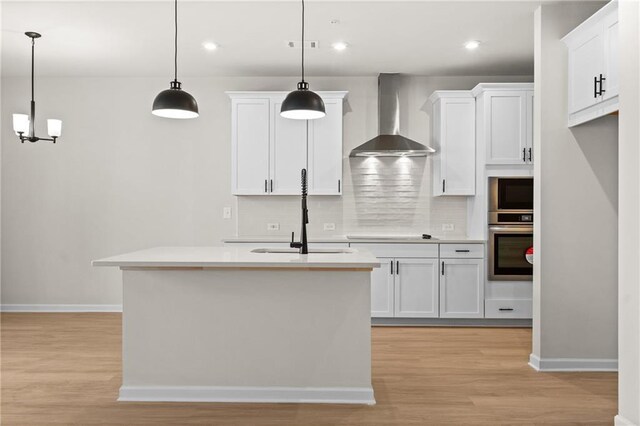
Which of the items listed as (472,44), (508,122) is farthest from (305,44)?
(508,122)

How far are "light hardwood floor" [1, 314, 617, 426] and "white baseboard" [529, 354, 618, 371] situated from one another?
0.08 metres

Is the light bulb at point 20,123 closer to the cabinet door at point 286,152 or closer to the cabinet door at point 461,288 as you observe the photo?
the cabinet door at point 286,152

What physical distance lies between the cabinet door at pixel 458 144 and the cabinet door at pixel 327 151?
3.63 feet

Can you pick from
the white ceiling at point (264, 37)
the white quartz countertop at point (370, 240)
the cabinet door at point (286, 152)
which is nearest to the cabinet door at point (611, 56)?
the white ceiling at point (264, 37)

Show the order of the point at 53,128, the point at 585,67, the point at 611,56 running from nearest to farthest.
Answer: the point at 611,56 → the point at 585,67 → the point at 53,128

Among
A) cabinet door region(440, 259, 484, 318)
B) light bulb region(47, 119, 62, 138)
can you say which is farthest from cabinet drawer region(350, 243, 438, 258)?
light bulb region(47, 119, 62, 138)

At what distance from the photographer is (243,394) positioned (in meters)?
3.03

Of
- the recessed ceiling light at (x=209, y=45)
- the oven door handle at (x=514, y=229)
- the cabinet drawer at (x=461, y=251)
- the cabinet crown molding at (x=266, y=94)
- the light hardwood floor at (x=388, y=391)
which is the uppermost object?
the recessed ceiling light at (x=209, y=45)

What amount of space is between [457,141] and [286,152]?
1.82 metres

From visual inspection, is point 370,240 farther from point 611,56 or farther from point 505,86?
point 611,56

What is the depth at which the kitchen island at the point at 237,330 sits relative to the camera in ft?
9.96

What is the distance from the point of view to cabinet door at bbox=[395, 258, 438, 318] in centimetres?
509

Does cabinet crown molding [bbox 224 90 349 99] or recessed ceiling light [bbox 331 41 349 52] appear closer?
recessed ceiling light [bbox 331 41 349 52]

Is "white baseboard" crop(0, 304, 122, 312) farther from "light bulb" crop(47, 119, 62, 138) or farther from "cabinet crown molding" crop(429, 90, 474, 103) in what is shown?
"cabinet crown molding" crop(429, 90, 474, 103)
